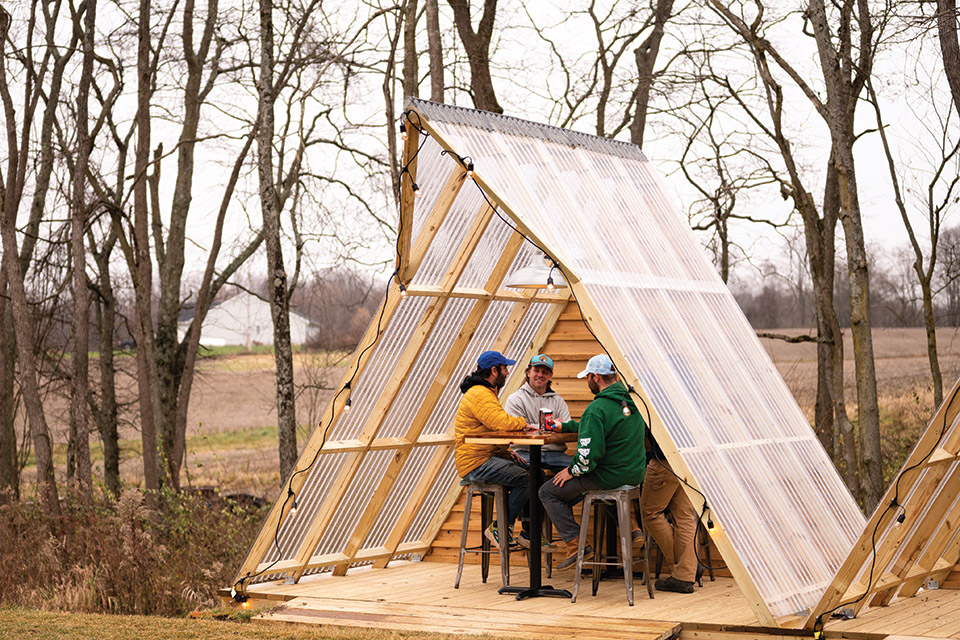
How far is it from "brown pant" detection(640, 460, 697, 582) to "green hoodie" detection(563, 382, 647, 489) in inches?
18.4

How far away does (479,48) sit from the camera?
42.8ft

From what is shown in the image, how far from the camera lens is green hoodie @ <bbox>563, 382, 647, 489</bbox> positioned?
649 centimetres

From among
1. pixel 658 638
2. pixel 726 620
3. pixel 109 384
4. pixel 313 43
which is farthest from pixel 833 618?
pixel 109 384

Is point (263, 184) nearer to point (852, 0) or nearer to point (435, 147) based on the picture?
point (435, 147)

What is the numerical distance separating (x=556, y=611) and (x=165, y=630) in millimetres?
2356

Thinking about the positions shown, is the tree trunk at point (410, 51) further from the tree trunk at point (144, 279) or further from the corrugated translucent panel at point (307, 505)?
the corrugated translucent panel at point (307, 505)

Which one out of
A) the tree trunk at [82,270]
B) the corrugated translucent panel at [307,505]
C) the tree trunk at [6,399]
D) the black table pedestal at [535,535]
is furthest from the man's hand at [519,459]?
the tree trunk at [6,399]

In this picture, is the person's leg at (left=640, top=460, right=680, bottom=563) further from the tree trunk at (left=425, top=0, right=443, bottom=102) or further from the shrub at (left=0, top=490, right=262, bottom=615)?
the tree trunk at (left=425, top=0, right=443, bottom=102)

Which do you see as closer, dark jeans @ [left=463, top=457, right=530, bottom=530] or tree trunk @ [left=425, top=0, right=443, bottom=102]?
dark jeans @ [left=463, top=457, right=530, bottom=530]

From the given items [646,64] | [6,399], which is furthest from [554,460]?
[6,399]

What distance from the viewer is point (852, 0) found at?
10.9m

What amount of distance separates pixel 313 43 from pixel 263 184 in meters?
4.19

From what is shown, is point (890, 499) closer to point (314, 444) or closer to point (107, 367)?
point (314, 444)

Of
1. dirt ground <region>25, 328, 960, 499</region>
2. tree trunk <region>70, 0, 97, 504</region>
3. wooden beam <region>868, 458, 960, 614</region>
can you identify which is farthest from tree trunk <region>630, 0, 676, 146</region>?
wooden beam <region>868, 458, 960, 614</region>
